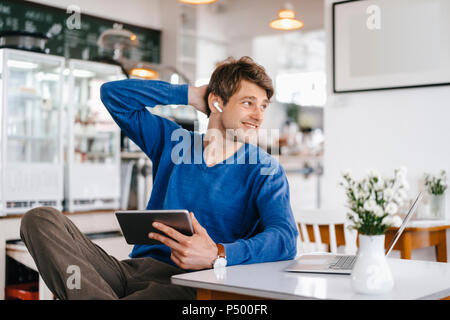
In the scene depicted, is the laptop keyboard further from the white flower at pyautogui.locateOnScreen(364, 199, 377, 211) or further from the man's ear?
the man's ear

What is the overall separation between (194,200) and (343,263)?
1.68 feet

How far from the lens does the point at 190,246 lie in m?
1.37

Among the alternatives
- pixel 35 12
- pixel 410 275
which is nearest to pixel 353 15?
pixel 410 275

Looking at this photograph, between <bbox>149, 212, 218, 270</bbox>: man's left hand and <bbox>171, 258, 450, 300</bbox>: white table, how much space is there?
0.17 feet

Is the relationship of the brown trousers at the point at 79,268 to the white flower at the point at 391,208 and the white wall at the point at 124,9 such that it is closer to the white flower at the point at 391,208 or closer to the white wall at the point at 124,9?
the white flower at the point at 391,208

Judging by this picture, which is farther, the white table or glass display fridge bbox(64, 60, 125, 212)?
glass display fridge bbox(64, 60, 125, 212)

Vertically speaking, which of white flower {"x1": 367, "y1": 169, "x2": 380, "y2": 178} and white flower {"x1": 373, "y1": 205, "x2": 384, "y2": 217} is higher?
white flower {"x1": 367, "y1": 169, "x2": 380, "y2": 178}

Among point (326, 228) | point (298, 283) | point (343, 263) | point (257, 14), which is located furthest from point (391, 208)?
point (257, 14)

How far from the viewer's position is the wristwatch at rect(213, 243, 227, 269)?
4.58ft

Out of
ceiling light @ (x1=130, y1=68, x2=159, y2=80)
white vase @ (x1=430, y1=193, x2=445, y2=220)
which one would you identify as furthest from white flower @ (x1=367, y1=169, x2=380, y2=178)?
ceiling light @ (x1=130, y1=68, x2=159, y2=80)

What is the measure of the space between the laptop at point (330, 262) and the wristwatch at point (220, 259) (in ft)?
0.56
